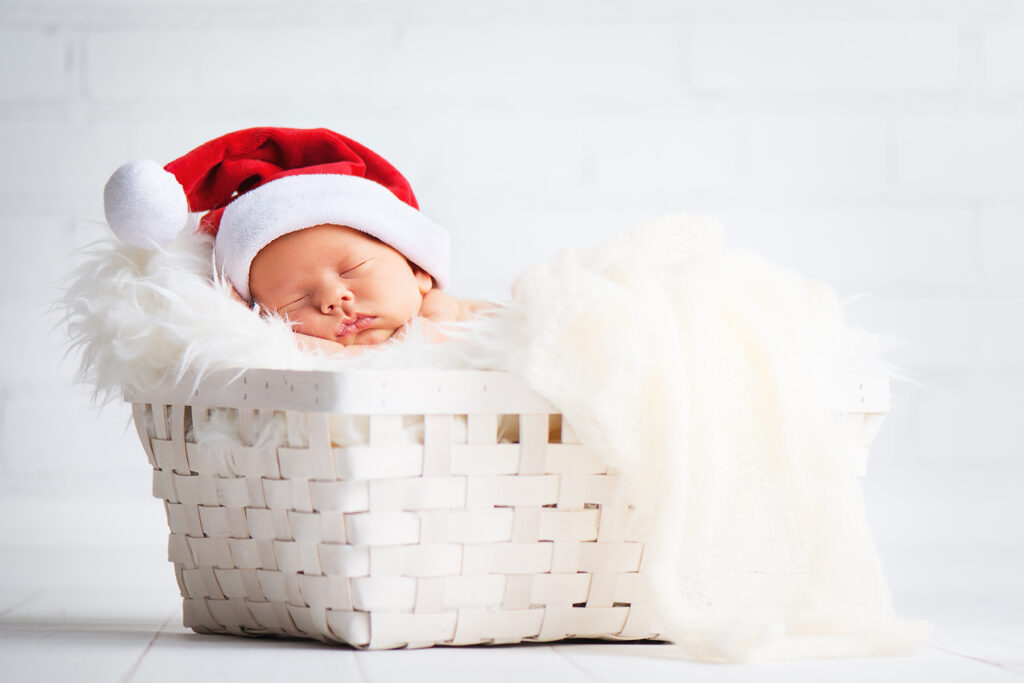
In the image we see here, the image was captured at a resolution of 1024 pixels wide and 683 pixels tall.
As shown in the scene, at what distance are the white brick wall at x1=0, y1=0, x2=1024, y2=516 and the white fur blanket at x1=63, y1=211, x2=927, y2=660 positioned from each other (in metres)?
0.74

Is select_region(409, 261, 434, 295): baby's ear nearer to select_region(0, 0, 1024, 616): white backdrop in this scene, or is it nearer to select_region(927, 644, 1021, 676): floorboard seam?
select_region(0, 0, 1024, 616): white backdrop

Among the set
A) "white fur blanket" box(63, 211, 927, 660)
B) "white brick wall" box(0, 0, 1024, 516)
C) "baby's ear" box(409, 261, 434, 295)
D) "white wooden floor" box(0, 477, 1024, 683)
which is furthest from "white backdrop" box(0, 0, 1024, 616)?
"white fur blanket" box(63, 211, 927, 660)

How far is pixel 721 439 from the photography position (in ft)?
2.63

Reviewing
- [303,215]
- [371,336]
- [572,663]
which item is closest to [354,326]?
[371,336]

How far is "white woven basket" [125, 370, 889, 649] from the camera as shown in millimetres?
760

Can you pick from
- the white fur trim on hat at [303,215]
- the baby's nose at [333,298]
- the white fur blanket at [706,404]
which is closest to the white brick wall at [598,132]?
the white fur trim on hat at [303,215]

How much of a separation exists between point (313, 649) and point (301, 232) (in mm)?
443

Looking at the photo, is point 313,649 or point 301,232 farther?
point 301,232

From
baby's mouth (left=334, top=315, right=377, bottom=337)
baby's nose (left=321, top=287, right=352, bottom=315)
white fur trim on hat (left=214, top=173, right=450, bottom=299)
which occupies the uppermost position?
white fur trim on hat (left=214, top=173, right=450, bottom=299)

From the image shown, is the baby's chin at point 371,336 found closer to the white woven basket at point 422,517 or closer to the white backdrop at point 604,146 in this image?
the white woven basket at point 422,517

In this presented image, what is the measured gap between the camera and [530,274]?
82cm

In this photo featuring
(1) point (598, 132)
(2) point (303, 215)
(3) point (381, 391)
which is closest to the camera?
(3) point (381, 391)

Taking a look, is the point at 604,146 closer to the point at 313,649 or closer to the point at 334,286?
the point at 334,286

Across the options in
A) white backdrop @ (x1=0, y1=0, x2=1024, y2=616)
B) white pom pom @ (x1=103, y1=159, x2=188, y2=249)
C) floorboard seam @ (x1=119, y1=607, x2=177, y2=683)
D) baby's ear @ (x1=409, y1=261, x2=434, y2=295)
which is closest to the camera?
floorboard seam @ (x1=119, y1=607, x2=177, y2=683)
